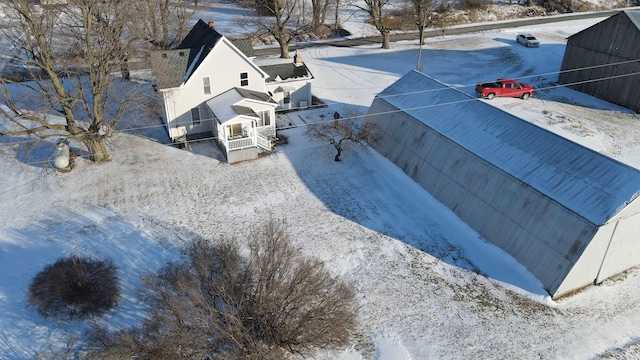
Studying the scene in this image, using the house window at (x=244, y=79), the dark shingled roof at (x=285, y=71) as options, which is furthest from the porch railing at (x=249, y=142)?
the dark shingled roof at (x=285, y=71)

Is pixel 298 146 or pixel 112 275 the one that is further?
pixel 298 146

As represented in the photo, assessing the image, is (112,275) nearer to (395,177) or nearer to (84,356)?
(84,356)

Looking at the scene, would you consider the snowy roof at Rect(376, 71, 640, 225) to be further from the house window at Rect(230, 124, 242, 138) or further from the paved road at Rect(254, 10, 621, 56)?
the paved road at Rect(254, 10, 621, 56)

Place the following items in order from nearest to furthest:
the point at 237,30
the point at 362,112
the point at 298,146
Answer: the point at 298,146 → the point at 362,112 → the point at 237,30

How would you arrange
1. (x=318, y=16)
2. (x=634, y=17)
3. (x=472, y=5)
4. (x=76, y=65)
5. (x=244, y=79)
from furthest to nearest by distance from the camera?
(x=472, y=5) → (x=318, y=16) → (x=634, y=17) → (x=244, y=79) → (x=76, y=65)

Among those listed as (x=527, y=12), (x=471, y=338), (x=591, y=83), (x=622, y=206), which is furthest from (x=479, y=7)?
(x=471, y=338)

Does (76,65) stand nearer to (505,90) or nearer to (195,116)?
(195,116)

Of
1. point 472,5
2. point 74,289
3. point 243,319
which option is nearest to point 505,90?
point 243,319

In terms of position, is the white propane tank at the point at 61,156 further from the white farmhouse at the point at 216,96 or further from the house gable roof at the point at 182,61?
the house gable roof at the point at 182,61
